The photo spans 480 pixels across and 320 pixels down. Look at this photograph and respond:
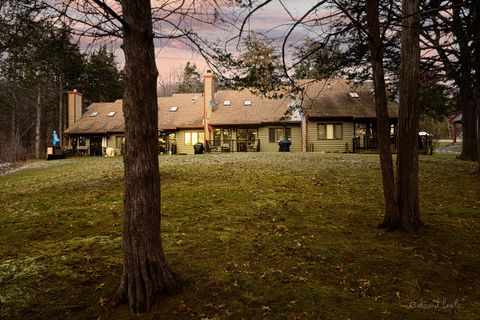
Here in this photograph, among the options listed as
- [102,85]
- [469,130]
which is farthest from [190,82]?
[469,130]

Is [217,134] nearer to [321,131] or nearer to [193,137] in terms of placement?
[193,137]

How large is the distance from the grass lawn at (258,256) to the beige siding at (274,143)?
20040 millimetres

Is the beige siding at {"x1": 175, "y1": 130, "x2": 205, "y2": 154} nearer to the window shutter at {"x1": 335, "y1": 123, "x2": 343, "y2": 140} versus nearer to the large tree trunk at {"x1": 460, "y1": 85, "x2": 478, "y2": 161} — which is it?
the window shutter at {"x1": 335, "y1": 123, "x2": 343, "y2": 140}

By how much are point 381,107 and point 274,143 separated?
2400 centimetres

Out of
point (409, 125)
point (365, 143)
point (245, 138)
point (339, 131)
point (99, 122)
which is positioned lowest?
point (409, 125)

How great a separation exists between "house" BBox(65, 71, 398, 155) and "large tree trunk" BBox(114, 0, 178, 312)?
24.4 m

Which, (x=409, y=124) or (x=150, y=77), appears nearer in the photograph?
(x=150, y=77)

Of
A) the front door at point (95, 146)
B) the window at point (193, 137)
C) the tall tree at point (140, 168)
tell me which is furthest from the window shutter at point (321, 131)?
the tall tree at point (140, 168)

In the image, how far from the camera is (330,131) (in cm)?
2841

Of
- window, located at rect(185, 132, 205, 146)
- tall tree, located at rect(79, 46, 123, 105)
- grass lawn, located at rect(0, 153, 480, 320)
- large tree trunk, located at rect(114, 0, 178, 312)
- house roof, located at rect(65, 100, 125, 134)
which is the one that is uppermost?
tall tree, located at rect(79, 46, 123, 105)

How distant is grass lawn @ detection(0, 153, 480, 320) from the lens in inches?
144

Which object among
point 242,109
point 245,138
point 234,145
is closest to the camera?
point 234,145

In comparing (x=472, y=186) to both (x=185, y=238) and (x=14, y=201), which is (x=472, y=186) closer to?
(x=185, y=238)

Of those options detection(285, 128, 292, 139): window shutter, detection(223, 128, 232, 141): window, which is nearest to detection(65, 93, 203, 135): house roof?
detection(223, 128, 232, 141): window
